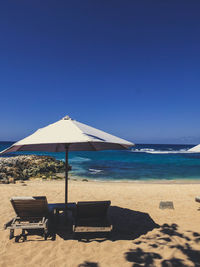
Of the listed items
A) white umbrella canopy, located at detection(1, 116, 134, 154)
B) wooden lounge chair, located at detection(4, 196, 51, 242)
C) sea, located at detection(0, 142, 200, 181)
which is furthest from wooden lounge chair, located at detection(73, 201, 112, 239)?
sea, located at detection(0, 142, 200, 181)

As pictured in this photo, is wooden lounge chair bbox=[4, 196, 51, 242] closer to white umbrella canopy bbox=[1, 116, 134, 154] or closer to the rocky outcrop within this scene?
white umbrella canopy bbox=[1, 116, 134, 154]

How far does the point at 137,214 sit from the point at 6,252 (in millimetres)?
4210

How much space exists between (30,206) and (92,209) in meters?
1.58

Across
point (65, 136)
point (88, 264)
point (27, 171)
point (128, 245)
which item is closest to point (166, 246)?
point (128, 245)

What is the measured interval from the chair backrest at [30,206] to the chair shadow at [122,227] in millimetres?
771

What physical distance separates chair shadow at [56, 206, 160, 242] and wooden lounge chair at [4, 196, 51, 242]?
600 mm

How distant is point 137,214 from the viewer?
7.12 m

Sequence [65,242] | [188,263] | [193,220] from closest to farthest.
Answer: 1. [188,263]
2. [65,242]
3. [193,220]

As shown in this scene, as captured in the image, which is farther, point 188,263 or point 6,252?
point 6,252

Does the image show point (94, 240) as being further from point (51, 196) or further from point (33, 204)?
point (51, 196)

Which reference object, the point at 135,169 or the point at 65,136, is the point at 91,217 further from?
the point at 135,169

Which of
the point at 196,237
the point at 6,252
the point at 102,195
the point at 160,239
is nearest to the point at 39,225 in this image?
the point at 6,252

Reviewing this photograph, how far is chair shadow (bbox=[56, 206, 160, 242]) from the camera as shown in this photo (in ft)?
17.3

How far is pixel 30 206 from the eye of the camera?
526 cm
